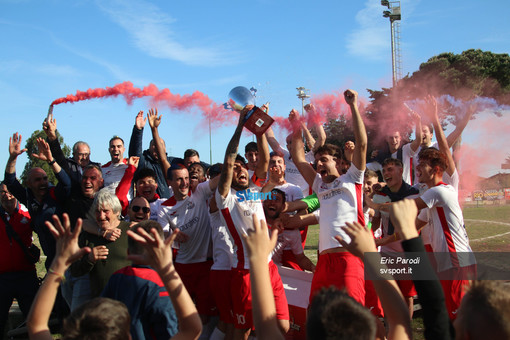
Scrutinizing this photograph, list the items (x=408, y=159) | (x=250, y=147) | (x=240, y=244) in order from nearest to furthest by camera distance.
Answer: (x=240, y=244), (x=250, y=147), (x=408, y=159)

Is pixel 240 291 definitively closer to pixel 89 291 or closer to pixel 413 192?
pixel 89 291

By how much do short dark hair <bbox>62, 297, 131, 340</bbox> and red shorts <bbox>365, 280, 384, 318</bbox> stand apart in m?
3.47

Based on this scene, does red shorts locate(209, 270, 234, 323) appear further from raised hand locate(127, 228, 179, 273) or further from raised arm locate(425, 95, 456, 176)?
raised arm locate(425, 95, 456, 176)

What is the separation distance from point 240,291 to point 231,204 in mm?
904

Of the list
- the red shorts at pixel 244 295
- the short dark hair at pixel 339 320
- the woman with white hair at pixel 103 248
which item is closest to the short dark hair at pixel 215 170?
the red shorts at pixel 244 295

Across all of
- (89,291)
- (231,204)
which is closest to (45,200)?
(89,291)

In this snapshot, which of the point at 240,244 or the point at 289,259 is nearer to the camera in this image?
the point at 240,244

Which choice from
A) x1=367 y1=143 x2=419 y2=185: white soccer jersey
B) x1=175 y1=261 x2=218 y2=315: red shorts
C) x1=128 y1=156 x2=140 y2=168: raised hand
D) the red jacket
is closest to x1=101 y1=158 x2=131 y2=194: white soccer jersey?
x1=128 y1=156 x2=140 y2=168: raised hand

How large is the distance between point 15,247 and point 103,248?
300 centimetres

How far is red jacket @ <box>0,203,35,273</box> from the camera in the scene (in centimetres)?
613

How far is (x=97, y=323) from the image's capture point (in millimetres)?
2090

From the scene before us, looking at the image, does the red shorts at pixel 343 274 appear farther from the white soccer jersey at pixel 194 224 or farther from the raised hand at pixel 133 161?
the raised hand at pixel 133 161

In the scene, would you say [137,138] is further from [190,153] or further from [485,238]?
[485,238]

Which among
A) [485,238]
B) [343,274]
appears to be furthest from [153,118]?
[485,238]
